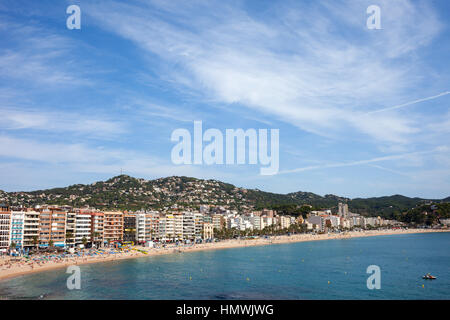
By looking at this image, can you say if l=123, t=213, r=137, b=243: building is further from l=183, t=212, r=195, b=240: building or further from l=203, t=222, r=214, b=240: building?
l=203, t=222, r=214, b=240: building

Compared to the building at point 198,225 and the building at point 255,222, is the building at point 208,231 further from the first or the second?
→ the building at point 255,222

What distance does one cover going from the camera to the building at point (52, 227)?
7944 cm

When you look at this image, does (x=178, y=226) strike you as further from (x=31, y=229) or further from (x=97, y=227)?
(x=31, y=229)

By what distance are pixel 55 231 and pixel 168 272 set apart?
38.2m

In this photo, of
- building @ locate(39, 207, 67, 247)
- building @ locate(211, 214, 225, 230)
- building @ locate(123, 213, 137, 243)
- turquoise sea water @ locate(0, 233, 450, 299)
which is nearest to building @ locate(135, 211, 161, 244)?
building @ locate(123, 213, 137, 243)

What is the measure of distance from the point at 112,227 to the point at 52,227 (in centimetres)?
2198

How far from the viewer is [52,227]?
81.4 metres

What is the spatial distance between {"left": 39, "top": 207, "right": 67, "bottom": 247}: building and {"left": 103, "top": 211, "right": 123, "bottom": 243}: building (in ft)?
54.5

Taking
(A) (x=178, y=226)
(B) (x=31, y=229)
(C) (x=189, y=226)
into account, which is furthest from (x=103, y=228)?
(C) (x=189, y=226)

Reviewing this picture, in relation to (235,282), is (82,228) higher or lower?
higher

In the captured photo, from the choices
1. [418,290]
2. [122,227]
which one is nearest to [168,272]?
[418,290]

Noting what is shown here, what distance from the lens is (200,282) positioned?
47844 millimetres
